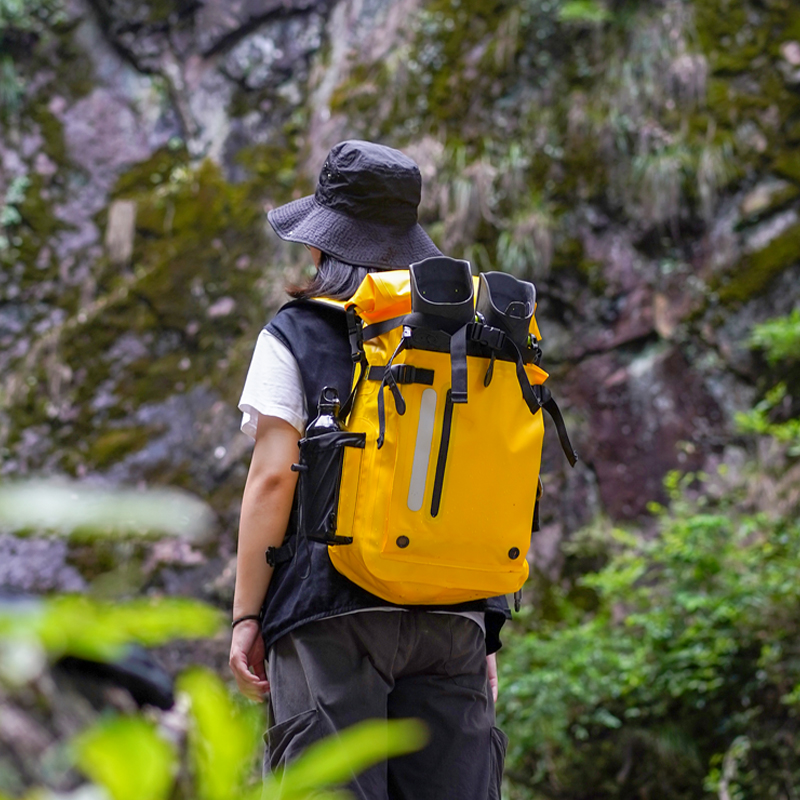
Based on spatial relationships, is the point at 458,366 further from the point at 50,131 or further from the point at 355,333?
the point at 50,131

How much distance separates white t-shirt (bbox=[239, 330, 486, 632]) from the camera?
173 cm

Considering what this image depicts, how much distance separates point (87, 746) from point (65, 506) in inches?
5.6

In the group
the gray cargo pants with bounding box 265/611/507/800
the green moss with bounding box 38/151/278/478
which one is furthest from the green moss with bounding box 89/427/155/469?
the gray cargo pants with bounding box 265/611/507/800

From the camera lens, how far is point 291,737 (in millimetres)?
1590

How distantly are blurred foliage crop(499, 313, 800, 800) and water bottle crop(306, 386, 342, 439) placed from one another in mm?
2463

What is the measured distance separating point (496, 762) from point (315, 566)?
0.57 meters

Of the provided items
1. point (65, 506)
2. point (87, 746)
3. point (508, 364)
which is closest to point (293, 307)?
point (508, 364)

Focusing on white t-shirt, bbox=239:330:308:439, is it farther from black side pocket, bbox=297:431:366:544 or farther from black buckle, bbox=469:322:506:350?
black buckle, bbox=469:322:506:350

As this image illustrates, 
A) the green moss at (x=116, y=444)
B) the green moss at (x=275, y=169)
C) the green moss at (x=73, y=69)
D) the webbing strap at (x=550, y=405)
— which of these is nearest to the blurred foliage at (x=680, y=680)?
the webbing strap at (x=550, y=405)

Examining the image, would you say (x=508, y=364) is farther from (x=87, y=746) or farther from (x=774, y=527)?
(x=774, y=527)

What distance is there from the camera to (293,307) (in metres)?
1.82

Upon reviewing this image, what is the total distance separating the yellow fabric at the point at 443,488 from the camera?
60.9 inches

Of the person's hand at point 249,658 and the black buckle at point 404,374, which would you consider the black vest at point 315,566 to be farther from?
the black buckle at point 404,374

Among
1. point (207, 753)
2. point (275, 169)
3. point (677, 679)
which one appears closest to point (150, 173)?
point (275, 169)
